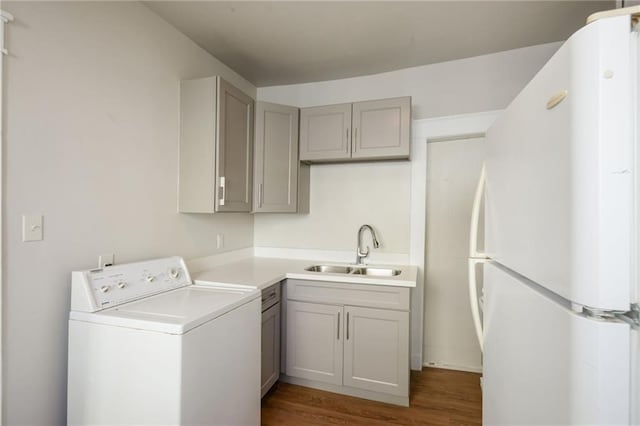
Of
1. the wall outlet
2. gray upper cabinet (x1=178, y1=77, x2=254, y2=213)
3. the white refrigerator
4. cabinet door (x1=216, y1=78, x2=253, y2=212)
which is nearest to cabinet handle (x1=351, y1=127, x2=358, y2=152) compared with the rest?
cabinet door (x1=216, y1=78, x2=253, y2=212)

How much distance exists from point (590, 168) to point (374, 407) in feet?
6.84

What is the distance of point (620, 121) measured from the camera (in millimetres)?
572

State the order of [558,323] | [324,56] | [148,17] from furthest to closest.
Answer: [324,56] → [148,17] → [558,323]

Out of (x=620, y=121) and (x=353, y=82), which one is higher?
(x=353, y=82)

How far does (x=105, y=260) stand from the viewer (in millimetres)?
1605

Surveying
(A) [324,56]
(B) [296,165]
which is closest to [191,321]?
(B) [296,165]

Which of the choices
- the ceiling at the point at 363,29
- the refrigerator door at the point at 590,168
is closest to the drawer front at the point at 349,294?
the refrigerator door at the point at 590,168

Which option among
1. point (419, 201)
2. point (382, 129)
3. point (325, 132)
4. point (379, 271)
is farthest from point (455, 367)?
point (325, 132)

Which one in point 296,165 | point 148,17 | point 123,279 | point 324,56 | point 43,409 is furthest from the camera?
point 296,165

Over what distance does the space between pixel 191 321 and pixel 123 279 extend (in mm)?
540

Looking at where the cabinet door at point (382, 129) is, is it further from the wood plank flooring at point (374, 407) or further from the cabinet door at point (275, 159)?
the wood plank flooring at point (374, 407)

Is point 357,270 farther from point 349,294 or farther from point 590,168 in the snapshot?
point 590,168

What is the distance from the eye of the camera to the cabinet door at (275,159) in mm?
2457

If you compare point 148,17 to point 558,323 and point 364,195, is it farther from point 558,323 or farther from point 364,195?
point 558,323
